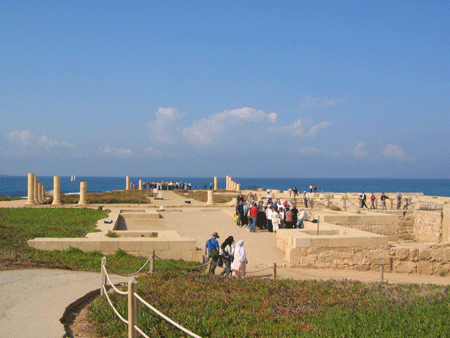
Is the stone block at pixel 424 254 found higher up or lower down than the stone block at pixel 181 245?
lower down

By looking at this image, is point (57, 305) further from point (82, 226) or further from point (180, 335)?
point (82, 226)

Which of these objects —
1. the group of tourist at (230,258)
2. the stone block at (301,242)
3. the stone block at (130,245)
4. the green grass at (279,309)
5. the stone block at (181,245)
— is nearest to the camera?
the green grass at (279,309)

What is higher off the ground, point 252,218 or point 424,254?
point 252,218

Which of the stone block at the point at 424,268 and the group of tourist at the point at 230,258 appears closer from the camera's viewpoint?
the group of tourist at the point at 230,258

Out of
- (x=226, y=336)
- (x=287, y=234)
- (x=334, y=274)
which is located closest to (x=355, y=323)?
(x=226, y=336)

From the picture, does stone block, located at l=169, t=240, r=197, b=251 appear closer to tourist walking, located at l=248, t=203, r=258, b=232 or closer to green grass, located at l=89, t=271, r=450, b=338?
green grass, located at l=89, t=271, r=450, b=338

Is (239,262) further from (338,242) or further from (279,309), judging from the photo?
(338,242)

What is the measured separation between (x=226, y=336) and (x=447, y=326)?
3.07 meters

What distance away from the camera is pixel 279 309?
6.67m

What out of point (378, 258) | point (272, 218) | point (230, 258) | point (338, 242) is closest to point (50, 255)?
point (230, 258)

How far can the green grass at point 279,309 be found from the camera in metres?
5.61

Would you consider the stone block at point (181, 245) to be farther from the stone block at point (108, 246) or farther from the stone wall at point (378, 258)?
the stone wall at point (378, 258)

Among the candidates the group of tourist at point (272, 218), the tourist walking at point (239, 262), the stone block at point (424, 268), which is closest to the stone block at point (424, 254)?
the stone block at point (424, 268)

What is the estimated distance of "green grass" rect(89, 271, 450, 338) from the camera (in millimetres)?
5605
